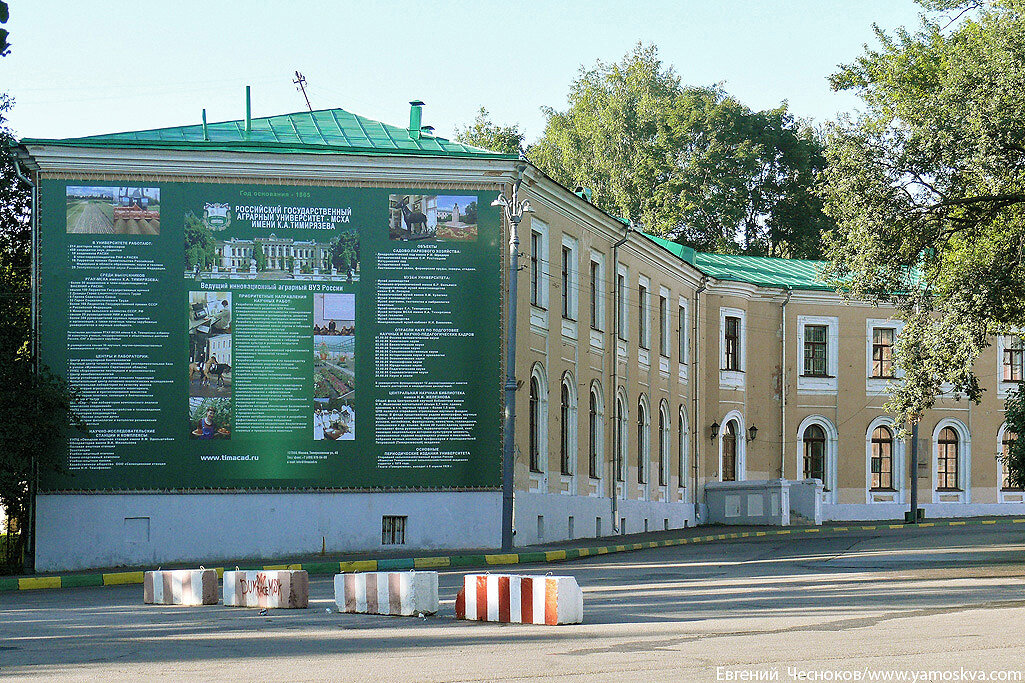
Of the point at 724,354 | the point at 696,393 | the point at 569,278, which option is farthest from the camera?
the point at 724,354

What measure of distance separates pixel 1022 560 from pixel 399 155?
14.5 metres

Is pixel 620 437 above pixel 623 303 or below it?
below

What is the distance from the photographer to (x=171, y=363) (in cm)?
2644

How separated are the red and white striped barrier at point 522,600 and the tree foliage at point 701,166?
143 ft

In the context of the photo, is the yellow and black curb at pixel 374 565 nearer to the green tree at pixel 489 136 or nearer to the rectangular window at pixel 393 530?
the rectangular window at pixel 393 530

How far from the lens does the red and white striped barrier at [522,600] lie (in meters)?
13.2

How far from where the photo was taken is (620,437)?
36.8 meters

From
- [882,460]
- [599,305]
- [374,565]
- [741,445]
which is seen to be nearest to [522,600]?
[374,565]

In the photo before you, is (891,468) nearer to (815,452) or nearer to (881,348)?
(815,452)

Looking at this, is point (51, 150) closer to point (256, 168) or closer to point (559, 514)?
point (256, 168)

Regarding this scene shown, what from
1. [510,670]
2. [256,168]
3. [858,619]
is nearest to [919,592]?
[858,619]

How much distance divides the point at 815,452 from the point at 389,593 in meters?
35.4

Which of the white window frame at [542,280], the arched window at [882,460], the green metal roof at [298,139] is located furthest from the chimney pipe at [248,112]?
the arched window at [882,460]

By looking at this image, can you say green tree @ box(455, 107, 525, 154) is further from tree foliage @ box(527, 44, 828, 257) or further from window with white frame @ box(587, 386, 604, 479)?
window with white frame @ box(587, 386, 604, 479)
